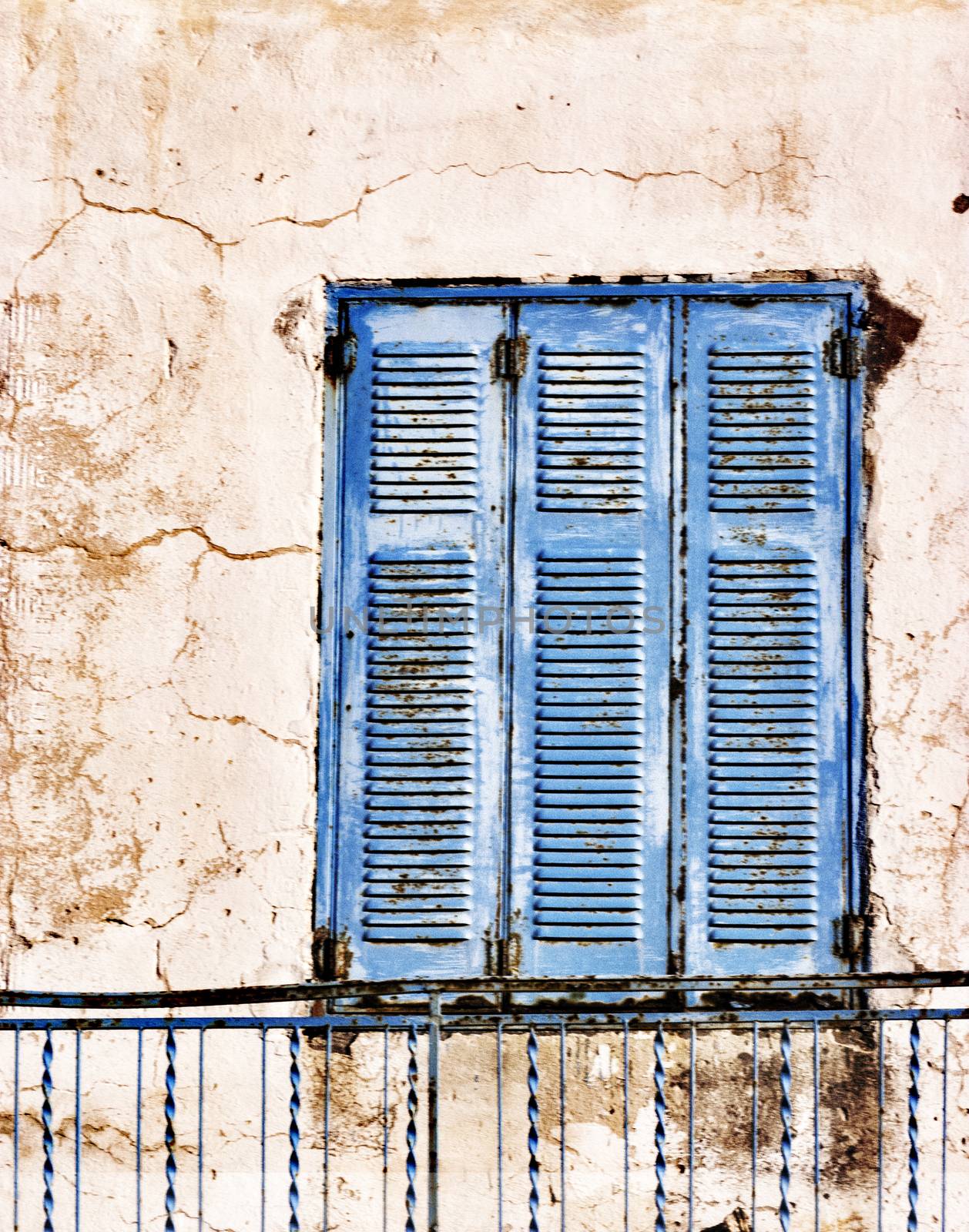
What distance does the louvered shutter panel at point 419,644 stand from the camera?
3.58 meters

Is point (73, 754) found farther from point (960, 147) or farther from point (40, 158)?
point (960, 147)

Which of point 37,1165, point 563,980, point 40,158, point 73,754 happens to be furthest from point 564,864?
point 40,158

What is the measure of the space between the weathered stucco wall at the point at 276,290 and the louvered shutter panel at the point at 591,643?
1.00 feet

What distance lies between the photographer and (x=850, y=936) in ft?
11.7

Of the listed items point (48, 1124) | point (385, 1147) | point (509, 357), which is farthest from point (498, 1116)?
point (509, 357)

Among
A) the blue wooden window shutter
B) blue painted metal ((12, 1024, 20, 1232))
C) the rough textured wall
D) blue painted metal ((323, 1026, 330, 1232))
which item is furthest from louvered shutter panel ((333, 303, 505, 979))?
blue painted metal ((12, 1024, 20, 1232))

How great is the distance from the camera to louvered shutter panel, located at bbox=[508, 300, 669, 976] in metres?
3.56

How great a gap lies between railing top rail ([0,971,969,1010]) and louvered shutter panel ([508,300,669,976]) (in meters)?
0.36

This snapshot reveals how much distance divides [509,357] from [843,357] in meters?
0.95

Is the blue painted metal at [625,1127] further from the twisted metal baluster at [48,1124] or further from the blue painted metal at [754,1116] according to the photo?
the twisted metal baluster at [48,1124]

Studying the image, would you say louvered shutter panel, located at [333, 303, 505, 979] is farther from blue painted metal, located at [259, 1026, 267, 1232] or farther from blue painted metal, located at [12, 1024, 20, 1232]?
blue painted metal, located at [12, 1024, 20, 1232]

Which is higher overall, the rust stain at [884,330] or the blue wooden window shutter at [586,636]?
the rust stain at [884,330]

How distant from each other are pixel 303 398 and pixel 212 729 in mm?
982

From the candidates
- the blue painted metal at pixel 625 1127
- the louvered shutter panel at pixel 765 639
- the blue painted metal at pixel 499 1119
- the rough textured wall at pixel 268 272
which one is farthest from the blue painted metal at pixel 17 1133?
the louvered shutter panel at pixel 765 639
